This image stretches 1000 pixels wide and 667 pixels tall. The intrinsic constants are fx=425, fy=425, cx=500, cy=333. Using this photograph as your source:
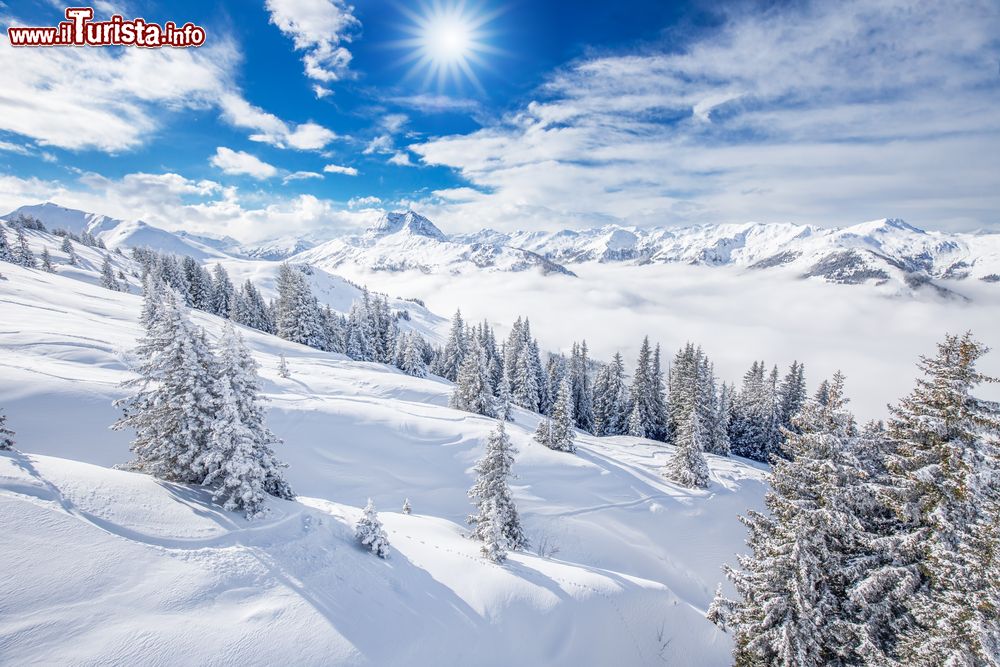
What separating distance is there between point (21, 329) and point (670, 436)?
59581mm

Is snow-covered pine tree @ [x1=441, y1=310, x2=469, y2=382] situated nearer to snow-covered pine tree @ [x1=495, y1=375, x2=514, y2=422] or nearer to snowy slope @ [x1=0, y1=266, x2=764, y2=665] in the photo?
snow-covered pine tree @ [x1=495, y1=375, x2=514, y2=422]

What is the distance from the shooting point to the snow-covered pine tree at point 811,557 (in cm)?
1024

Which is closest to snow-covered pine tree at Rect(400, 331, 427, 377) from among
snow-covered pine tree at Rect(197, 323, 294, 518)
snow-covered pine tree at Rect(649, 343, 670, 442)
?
snow-covered pine tree at Rect(649, 343, 670, 442)

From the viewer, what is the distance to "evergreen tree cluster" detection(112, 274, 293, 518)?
1184 centimetres

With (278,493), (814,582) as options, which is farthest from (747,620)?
(278,493)

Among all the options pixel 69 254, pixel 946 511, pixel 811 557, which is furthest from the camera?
pixel 69 254

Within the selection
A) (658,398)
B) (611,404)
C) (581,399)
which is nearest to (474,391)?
(611,404)

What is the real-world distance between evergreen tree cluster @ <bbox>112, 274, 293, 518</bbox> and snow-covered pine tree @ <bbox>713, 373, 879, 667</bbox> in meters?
14.0

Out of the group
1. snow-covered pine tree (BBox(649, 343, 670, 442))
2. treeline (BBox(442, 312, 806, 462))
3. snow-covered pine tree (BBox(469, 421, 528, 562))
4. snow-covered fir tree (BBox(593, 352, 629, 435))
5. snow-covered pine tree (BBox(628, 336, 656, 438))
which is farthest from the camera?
snow-covered fir tree (BBox(593, 352, 629, 435))

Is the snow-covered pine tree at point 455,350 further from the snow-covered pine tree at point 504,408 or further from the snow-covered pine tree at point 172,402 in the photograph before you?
the snow-covered pine tree at point 172,402

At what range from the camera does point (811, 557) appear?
10383 millimetres

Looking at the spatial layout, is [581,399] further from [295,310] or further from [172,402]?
[172,402]

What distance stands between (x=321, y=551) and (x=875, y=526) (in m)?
14.8

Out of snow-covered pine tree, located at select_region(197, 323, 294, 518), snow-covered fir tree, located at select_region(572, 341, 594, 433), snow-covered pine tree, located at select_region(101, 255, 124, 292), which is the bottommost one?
snow-covered fir tree, located at select_region(572, 341, 594, 433)
